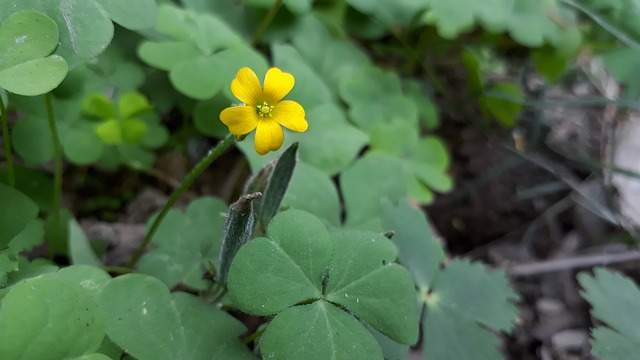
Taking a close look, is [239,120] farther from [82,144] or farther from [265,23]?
[265,23]

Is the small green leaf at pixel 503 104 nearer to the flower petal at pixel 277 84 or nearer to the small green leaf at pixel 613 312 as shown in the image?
the small green leaf at pixel 613 312

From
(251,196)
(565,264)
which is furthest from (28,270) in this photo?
(565,264)

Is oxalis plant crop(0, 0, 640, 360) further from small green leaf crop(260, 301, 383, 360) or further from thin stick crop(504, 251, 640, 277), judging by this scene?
thin stick crop(504, 251, 640, 277)

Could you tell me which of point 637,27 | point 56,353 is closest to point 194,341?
point 56,353

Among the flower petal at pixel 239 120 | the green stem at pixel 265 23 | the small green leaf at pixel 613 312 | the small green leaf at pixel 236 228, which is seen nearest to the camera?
the flower petal at pixel 239 120

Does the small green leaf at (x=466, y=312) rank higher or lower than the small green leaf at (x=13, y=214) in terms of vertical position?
lower

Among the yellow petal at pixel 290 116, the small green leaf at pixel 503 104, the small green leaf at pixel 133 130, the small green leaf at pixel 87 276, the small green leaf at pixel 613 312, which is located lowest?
the small green leaf at pixel 503 104

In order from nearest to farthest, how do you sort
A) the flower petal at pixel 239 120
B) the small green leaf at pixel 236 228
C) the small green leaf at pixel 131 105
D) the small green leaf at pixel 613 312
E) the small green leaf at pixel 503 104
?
1. the flower petal at pixel 239 120
2. the small green leaf at pixel 236 228
3. the small green leaf at pixel 613 312
4. the small green leaf at pixel 131 105
5. the small green leaf at pixel 503 104

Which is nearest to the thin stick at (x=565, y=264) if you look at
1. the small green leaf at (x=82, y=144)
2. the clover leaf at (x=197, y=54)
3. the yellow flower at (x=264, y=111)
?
the clover leaf at (x=197, y=54)
